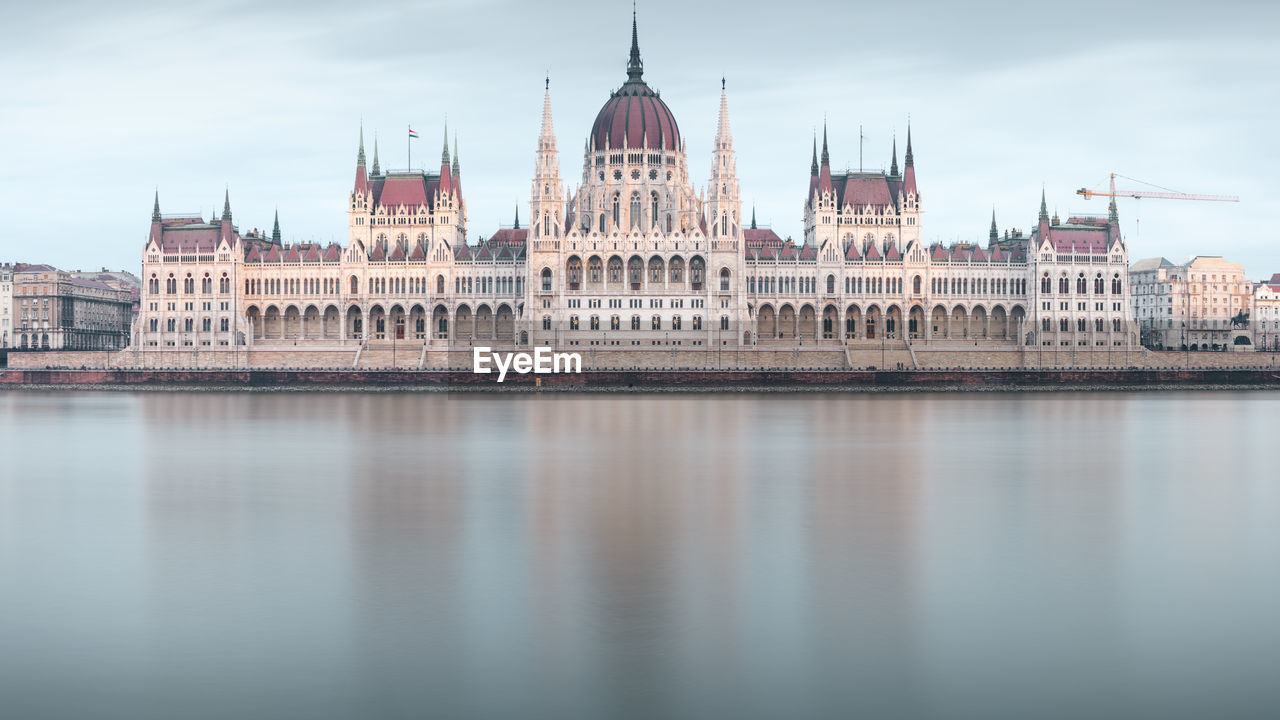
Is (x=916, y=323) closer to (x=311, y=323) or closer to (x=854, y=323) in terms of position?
(x=854, y=323)

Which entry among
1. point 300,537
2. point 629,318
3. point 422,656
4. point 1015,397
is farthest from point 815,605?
point 629,318

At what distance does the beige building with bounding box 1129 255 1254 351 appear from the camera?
143375 millimetres

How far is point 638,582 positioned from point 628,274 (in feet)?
297

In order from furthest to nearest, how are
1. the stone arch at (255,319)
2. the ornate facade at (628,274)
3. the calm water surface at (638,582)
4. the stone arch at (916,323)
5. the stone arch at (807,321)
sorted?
the stone arch at (255,319)
the stone arch at (807,321)
the stone arch at (916,323)
the ornate facade at (628,274)
the calm water surface at (638,582)

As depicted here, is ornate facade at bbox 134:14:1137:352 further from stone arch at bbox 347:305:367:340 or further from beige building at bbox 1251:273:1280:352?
beige building at bbox 1251:273:1280:352

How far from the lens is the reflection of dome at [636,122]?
117 metres

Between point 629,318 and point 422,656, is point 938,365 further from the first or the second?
point 422,656

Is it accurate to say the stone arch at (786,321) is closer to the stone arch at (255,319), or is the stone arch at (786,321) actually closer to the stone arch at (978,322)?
the stone arch at (978,322)

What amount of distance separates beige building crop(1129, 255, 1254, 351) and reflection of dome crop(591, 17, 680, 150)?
202 ft

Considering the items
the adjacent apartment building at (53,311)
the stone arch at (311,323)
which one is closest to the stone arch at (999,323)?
the stone arch at (311,323)

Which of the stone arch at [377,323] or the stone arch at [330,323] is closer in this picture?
the stone arch at [377,323]

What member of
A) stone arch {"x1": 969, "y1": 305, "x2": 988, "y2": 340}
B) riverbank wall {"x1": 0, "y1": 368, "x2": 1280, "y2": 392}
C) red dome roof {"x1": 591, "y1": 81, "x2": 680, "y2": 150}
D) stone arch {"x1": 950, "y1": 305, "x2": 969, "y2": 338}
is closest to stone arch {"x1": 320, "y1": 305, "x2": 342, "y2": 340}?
→ riverbank wall {"x1": 0, "y1": 368, "x2": 1280, "y2": 392}

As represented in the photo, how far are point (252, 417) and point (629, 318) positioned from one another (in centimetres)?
4988

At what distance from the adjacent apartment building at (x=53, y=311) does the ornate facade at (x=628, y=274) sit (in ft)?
105
